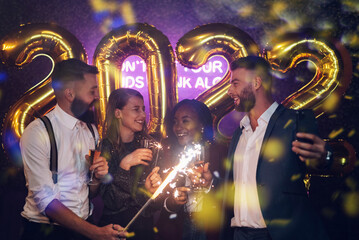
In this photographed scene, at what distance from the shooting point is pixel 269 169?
242cm

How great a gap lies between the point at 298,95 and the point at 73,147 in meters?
2.73

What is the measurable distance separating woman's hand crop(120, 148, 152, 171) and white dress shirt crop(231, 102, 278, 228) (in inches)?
30.8

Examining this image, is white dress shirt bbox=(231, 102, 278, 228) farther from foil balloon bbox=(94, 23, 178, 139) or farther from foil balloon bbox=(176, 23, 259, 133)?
foil balloon bbox=(94, 23, 178, 139)

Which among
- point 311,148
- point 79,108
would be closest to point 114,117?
point 79,108

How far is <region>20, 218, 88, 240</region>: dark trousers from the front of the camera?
2.49 meters

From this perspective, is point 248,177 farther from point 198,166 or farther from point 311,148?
point 311,148

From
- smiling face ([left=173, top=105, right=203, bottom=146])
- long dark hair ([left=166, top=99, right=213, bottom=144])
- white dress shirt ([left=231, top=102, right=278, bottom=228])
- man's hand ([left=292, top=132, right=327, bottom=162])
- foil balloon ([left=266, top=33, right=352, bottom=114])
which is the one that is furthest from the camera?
foil balloon ([left=266, top=33, right=352, bottom=114])

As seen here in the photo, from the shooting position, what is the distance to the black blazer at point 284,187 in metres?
2.30

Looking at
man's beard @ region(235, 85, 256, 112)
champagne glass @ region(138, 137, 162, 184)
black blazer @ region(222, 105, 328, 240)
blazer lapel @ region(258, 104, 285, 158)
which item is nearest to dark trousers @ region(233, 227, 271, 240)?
black blazer @ region(222, 105, 328, 240)

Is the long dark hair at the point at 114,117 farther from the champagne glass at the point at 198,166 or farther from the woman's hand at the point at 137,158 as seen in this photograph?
the champagne glass at the point at 198,166

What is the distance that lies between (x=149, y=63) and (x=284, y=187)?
2330 mm

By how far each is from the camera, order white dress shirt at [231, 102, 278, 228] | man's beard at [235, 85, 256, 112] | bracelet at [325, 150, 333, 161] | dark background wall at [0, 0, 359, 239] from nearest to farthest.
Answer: bracelet at [325, 150, 333, 161] → white dress shirt at [231, 102, 278, 228] → man's beard at [235, 85, 256, 112] → dark background wall at [0, 0, 359, 239]

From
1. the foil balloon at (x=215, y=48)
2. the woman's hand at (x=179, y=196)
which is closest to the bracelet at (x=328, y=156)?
the woman's hand at (x=179, y=196)

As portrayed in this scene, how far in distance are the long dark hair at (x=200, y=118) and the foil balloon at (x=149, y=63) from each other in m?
0.10
